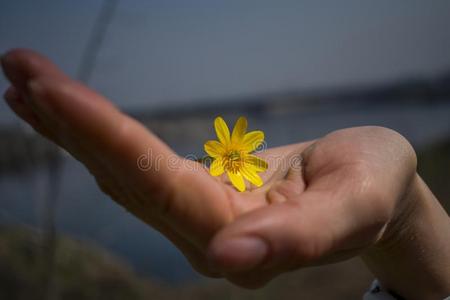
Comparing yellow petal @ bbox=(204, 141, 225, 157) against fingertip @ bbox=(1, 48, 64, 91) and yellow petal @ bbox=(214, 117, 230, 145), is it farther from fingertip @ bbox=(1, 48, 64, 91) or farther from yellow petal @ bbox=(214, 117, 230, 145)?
fingertip @ bbox=(1, 48, 64, 91)

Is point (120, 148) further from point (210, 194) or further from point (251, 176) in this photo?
point (251, 176)

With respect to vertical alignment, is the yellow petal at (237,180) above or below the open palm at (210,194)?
above

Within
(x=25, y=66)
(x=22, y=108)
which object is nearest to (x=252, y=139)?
(x=22, y=108)

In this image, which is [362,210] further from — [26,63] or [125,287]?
[125,287]

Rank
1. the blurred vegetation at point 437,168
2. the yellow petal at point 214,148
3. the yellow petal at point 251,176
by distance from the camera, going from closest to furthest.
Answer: the yellow petal at point 251,176, the yellow petal at point 214,148, the blurred vegetation at point 437,168

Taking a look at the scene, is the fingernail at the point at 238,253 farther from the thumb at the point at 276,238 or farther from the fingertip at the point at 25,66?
the fingertip at the point at 25,66

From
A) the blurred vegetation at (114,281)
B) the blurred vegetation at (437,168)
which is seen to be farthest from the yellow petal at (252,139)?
the blurred vegetation at (437,168)

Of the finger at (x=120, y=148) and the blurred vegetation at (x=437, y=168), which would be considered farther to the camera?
the blurred vegetation at (x=437, y=168)
